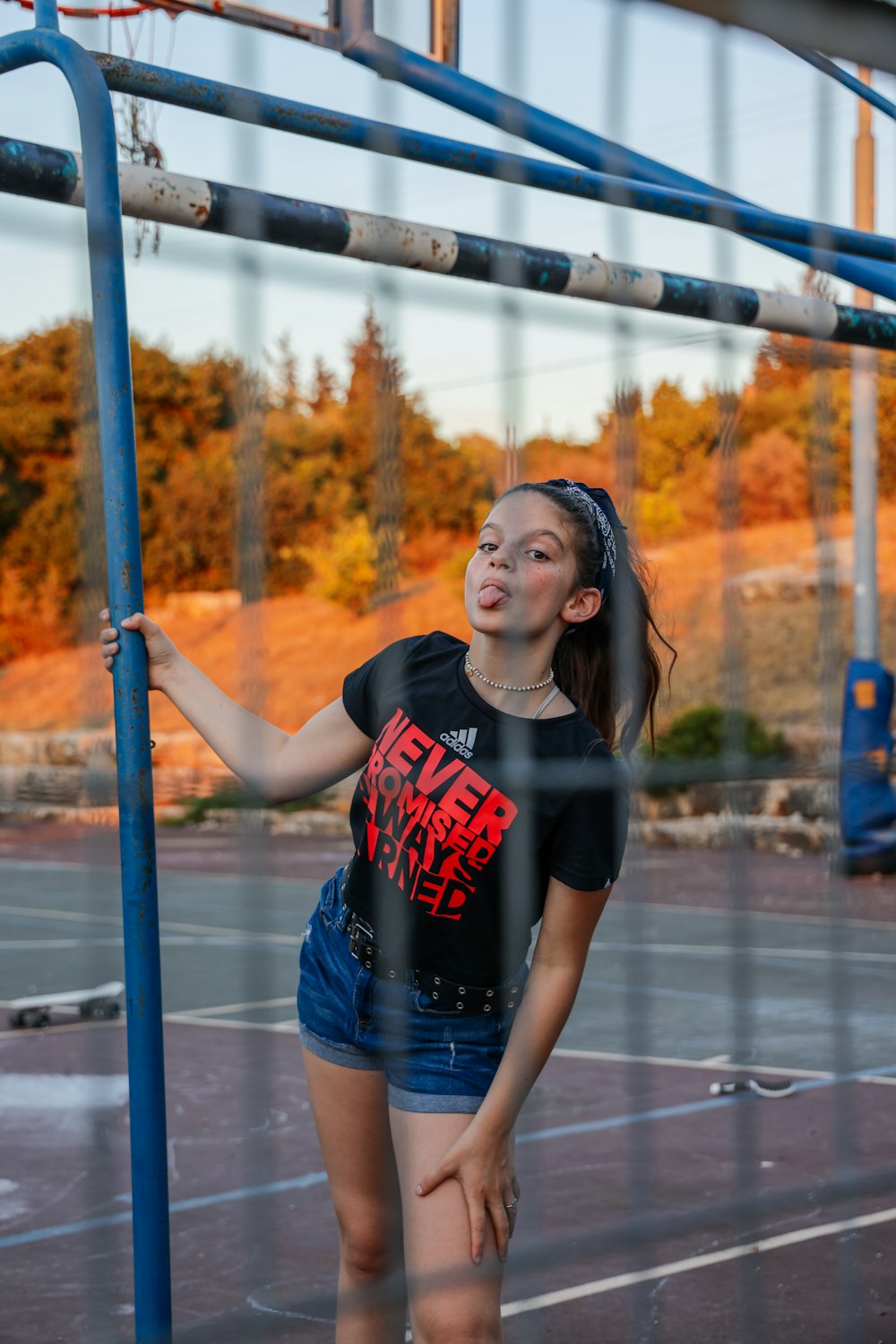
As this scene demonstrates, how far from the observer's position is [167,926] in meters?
11.0

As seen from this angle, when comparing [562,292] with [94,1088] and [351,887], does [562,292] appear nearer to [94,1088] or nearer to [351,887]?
[351,887]

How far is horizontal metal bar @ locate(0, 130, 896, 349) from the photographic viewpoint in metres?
2.13

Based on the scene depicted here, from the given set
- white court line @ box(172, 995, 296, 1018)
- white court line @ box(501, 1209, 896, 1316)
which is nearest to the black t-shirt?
white court line @ box(501, 1209, 896, 1316)

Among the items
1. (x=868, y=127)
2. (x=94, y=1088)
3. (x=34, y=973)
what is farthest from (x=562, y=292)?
(x=34, y=973)

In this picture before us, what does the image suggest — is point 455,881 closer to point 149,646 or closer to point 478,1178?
point 478,1178

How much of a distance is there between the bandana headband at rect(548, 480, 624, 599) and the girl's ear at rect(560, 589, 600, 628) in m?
0.02

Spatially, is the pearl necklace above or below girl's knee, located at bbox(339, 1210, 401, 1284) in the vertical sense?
above

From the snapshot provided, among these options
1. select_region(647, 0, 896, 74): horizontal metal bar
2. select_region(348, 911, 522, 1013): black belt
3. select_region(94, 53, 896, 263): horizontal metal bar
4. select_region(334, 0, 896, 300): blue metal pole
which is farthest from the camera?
select_region(334, 0, 896, 300): blue metal pole

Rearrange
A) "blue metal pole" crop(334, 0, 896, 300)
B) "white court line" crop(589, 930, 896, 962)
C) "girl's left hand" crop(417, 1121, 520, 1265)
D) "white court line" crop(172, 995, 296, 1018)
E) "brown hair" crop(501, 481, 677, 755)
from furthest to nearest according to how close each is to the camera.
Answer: "white court line" crop(589, 930, 896, 962), "white court line" crop(172, 995, 296, 1018), "blue metal pole" crop(334, 0, 896, 300), "brown hair" crop(501, 481, 677, 755), "girl's left hand" crop(417, 1121, 520, 1265)

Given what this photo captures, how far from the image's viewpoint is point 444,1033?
2227mm

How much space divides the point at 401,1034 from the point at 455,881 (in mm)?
223

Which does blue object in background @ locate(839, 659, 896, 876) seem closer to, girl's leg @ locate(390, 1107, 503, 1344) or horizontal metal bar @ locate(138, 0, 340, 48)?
girl's leg @ locate(390, 1107, 503, 1344)

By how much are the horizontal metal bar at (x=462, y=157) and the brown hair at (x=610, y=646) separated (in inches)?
18.8

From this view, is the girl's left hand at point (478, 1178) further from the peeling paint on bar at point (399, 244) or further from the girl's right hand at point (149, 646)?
the peeling paint on bar at point (399, 244)
